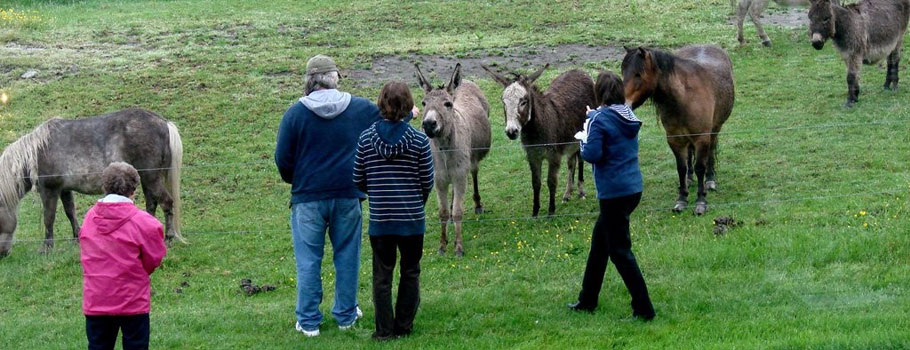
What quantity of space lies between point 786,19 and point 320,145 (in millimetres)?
16353

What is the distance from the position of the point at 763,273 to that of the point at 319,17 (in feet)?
57.2

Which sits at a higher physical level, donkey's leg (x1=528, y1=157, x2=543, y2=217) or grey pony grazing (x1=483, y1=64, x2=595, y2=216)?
grey pony grazing (x1=483, y1=64, x2=595, y2=216)

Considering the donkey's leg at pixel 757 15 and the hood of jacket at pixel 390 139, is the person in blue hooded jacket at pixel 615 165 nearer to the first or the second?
the hood of jacket at pixel 390 139

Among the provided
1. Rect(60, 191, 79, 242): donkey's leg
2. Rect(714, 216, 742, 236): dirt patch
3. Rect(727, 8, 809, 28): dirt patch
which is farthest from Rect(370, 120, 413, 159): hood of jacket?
Rect(727, 8, 809, 28): dirt patch

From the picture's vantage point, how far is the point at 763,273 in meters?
8.10

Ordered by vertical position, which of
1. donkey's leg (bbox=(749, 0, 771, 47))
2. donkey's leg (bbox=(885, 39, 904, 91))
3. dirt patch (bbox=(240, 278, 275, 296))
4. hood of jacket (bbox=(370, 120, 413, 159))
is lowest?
dirt patch (bbox=(240, 278, 275, 296))

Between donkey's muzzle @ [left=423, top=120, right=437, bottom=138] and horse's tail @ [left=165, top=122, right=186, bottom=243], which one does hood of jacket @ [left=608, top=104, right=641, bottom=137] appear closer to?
donkey's muzzle @ [left=423, top=120, right=437, bottom=138]

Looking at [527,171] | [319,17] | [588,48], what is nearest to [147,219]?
[527,171]

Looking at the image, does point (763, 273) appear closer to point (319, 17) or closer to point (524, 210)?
point (524, 210)

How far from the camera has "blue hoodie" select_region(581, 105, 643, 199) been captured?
6863 mm

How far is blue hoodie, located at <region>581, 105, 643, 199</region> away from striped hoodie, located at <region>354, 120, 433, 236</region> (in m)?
1.13

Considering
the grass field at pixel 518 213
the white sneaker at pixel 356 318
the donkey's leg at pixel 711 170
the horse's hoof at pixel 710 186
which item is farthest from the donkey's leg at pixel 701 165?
the white sneaker at pixel 356 318

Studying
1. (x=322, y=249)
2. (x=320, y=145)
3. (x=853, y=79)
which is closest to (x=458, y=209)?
(x=322, y=249)

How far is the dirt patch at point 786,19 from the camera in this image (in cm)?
2053
